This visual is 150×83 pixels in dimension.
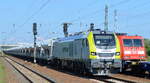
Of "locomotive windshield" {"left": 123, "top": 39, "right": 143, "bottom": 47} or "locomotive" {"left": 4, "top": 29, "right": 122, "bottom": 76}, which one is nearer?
"locomotive" {"left": 4, "top": 29, "right": 122, "bottom": 76}

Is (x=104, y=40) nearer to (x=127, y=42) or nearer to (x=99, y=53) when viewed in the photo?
(x=99, y=53)

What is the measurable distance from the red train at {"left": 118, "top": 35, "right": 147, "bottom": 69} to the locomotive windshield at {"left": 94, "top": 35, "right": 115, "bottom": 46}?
150 inches

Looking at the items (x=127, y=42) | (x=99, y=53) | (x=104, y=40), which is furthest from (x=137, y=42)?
(x=99, y=53)

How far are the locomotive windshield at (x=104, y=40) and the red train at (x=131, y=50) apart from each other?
150 inches

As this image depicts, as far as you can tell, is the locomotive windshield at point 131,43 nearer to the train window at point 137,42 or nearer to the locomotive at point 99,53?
the train window at point 137,42

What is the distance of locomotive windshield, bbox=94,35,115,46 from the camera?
2438 centimetres

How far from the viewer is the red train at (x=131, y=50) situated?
28.2 meters

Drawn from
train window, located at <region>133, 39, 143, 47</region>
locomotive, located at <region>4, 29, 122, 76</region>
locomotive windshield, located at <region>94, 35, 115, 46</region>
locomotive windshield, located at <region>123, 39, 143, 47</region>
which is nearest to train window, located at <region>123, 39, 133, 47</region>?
locomotive windshield, located at <region>123, 39, 143, 47</region>

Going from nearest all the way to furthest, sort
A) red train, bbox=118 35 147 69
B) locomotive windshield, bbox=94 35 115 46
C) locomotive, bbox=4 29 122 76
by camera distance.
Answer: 1. locomotive, bbox=4 29 122 76
2. locomotive windshield, bbox=94 35 115 46
3. red train, bbox=118 35 147 69

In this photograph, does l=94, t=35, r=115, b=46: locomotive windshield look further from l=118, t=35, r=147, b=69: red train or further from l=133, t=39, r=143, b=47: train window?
l=133, t=39, r=143, b=47: train window

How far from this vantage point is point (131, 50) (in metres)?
28.4

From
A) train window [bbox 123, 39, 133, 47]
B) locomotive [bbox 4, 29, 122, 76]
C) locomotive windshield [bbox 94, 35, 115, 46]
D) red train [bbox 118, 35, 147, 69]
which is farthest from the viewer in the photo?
train window [bbox 123, 39, 133, 47]

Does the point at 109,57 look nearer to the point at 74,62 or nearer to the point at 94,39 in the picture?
the point at 94,39

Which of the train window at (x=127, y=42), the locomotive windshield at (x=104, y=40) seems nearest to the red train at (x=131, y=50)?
the train window at (x=127, y=42)
